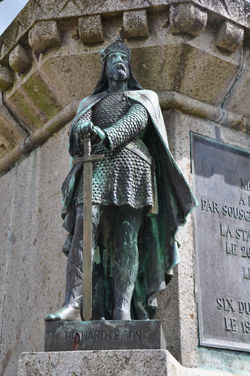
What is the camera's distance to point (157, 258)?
4.48m

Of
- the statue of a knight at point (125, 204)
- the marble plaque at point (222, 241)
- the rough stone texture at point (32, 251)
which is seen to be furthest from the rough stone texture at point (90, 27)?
the marble plaque at point (222, 241)

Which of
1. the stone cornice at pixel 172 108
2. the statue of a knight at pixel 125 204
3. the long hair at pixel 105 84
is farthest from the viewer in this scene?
the stone cornice at pixel 172 108

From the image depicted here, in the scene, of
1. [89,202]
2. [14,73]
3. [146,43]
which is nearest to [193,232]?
[89,202]

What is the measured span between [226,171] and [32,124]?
194cm

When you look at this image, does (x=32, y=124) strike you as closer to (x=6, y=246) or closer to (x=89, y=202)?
(x=6, y=246)

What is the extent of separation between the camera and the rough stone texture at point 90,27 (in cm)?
536

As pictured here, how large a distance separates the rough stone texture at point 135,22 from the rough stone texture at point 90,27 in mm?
228

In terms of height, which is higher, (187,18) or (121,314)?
(187,18)

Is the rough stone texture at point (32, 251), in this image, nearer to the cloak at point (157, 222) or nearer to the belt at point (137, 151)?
the cloak at point (157, 222)

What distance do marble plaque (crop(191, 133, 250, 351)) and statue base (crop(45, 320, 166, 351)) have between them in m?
0.99

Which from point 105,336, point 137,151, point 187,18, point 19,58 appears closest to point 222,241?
point 137,151

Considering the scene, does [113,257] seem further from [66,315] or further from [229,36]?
[229,36]

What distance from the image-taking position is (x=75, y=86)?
562 centimetres

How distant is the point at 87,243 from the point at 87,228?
100mm
